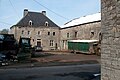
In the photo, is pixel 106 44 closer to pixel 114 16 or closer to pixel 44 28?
pixel 114 16

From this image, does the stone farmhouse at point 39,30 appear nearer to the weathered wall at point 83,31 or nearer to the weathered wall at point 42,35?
the weathered wall at point 42,35

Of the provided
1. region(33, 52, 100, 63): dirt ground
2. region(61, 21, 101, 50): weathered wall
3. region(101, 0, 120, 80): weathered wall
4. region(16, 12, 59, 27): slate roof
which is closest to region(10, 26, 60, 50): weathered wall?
region(16, 12, 59, 27): slate roof

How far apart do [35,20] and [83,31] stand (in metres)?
17.6

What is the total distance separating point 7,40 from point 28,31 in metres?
33.1

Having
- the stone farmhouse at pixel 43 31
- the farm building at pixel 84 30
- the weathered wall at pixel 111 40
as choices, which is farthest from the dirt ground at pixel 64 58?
the stone farmhouse at pixel 43 31

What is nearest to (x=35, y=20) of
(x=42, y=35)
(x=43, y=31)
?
(x=43, y=31)

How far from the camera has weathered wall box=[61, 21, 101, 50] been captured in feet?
142

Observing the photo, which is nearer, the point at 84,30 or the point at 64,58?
the point at 64,58

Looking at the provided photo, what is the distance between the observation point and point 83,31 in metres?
48.9

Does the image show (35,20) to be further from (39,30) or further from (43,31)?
(43,31)

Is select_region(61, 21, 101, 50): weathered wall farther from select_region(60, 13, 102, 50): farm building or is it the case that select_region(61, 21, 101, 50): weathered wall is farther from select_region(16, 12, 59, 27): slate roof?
select_region(16, 12, 59, 27): slate roof

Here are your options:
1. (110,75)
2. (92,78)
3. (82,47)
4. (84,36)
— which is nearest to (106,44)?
(110,75)

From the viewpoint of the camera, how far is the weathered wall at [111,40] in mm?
6441

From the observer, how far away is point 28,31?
5959 cm
